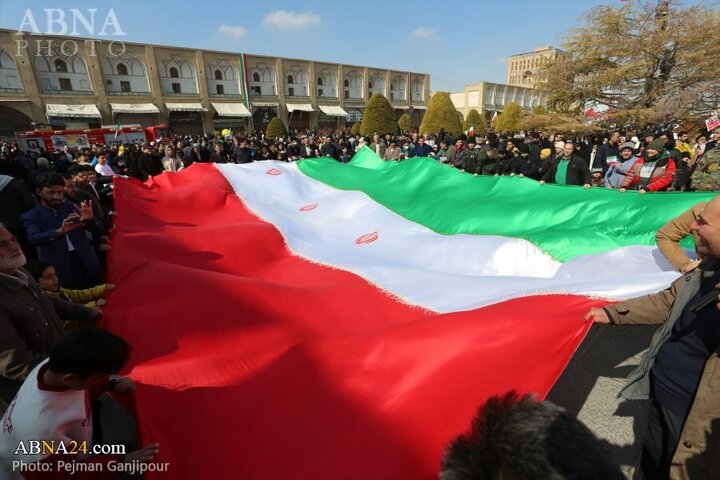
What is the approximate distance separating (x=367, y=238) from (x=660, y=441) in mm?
3365

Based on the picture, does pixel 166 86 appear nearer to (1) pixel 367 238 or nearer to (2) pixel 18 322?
(1) pixel 367 238

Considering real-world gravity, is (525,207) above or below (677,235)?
below

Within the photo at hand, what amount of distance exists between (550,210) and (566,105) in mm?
15771

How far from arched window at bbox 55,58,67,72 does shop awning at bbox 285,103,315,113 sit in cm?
1805

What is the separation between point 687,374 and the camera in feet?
5.12

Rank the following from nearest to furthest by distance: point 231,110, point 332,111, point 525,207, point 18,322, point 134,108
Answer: point 18,322 < point 525,207 < point 134,108 < point 231,110 < point 332,111

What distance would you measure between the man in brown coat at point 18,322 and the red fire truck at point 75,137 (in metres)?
20.7

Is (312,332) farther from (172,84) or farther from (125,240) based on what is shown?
(172,84)

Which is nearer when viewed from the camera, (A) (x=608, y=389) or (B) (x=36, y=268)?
(B) (x=36, y=268)

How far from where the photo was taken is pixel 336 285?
3.40m

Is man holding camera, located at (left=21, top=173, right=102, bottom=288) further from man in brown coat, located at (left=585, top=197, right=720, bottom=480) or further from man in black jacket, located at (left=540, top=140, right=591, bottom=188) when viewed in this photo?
man in black jacket, located at (left=540, top=140, right=591, bottom=188)

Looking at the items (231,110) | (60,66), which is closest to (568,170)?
(231,110)

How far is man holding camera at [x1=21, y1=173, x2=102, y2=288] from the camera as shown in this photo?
3.21 m

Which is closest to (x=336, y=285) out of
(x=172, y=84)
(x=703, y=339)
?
(x=703, y=339)
